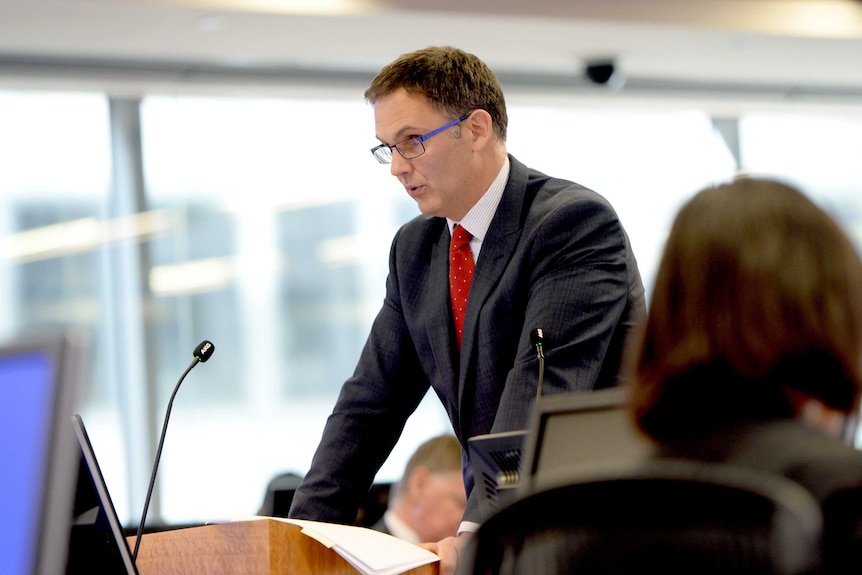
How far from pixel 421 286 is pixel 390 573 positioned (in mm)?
919

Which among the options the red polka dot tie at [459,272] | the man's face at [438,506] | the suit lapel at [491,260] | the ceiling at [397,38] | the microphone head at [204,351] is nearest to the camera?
the microphone head at [204,351]

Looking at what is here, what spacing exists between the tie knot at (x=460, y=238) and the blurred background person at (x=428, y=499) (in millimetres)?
1530

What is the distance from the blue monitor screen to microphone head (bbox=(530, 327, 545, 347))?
4.24 ft

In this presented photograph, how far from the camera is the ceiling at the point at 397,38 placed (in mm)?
5230

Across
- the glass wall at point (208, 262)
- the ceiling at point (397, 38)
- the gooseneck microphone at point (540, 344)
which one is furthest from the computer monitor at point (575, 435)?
the glass wall at point (208, 262)

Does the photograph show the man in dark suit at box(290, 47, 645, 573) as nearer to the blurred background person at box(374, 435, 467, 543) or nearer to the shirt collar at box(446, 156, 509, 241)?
the shirt collar at box(446, 156, 509, 241)

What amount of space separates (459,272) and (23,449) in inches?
64.7

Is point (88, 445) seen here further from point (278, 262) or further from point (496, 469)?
point (278, 262)

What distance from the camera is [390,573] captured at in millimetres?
1820

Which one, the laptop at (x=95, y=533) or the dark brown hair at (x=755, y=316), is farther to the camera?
the laptop at (x=95, y=533)

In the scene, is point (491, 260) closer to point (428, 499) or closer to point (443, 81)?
point (443, 81)

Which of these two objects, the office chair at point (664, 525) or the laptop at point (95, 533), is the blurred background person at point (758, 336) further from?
the laptop at point (95, 533)

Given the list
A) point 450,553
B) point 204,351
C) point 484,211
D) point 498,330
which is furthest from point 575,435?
point 484,211

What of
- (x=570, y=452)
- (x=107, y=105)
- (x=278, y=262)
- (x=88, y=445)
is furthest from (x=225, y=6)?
(x=570, y=452)
